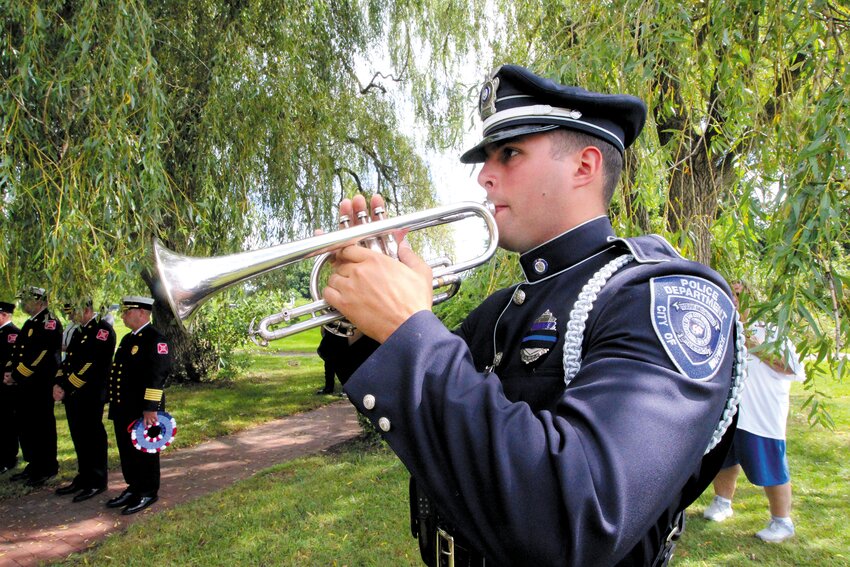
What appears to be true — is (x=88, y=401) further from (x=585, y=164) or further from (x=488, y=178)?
(x=585, y=164)

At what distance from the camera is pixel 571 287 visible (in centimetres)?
128

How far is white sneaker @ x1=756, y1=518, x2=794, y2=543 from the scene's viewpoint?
4238 mm

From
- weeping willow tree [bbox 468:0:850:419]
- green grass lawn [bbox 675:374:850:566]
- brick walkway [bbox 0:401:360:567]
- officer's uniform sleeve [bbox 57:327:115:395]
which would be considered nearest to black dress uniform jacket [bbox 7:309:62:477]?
brick walkway [bbox 0:401:360:567]

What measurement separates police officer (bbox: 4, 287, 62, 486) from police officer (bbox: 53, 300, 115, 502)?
516 millimetres

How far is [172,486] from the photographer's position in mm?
5824

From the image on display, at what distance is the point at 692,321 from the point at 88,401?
5961 mm

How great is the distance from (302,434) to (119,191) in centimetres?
Answer: 499

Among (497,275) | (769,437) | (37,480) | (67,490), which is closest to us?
(497,275)

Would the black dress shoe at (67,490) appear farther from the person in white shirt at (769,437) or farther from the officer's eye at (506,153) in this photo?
the officer's eye at (506,153)

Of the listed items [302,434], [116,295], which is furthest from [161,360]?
[302,434]

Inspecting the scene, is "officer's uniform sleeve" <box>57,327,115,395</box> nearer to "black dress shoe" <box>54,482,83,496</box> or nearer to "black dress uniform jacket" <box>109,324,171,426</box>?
"black dress uniform jacket" <box>109,324,171,426</box>

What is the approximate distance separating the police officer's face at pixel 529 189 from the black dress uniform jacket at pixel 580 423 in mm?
256

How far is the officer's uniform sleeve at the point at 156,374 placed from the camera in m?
5.21

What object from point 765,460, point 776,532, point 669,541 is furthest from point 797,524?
point 669,541
